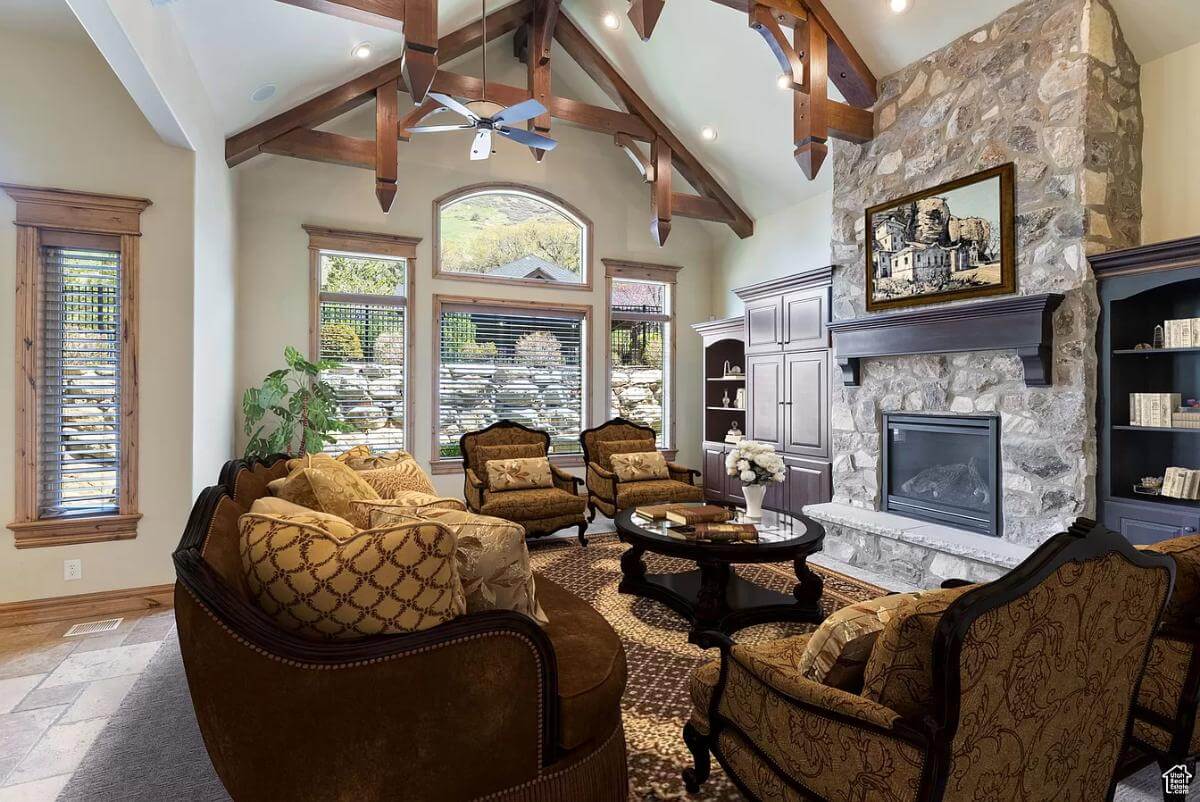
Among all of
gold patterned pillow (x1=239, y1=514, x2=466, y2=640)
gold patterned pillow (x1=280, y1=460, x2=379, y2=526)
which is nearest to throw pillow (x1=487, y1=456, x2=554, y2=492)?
gold patterned pillow (x1=280, y1=460, x2=379, y2=526)

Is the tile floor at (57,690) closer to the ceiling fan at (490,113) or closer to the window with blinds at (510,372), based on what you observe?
the window with blinds at (510,372)

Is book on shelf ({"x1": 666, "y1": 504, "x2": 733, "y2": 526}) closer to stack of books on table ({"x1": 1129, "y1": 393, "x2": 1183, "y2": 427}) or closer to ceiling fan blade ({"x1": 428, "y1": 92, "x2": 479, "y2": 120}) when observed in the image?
stack of books on table ({"x1": 1129, "y1": 393, "x2": 1183, "y2": 427})

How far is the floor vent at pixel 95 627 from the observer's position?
10.9ft

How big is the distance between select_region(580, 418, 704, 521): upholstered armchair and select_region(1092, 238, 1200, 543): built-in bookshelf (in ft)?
8.98

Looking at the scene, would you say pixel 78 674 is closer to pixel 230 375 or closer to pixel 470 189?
pixel 230 375

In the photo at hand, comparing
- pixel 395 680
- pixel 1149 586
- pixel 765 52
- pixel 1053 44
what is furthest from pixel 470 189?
pixel 1149 586

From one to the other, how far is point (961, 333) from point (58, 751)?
4989 millimetres

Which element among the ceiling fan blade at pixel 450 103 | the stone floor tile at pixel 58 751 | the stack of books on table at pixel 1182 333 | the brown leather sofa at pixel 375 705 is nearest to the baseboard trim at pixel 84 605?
the stone floor tile at pixel 58 751

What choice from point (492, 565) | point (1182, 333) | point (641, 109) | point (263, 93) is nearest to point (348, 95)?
point (263, 93)

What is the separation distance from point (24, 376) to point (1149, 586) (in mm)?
5038

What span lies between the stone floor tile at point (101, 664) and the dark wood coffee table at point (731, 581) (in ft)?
8.32

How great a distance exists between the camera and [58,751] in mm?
2229

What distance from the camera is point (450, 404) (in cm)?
643

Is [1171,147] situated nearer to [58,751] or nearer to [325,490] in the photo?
[325,490]
